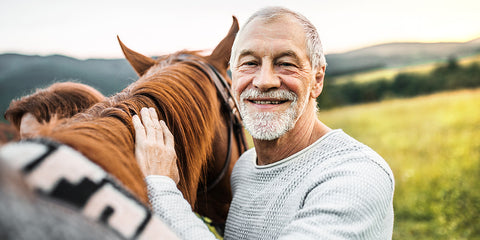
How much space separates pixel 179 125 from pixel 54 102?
964mm

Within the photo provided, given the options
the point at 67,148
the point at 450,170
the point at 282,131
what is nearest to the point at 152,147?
the point at 67,148

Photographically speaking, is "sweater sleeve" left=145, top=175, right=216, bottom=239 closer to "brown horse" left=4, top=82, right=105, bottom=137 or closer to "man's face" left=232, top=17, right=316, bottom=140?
"man's face" left=232, top=17, right=316, bottom=140

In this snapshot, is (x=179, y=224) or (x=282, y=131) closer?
(x=179, y=224)

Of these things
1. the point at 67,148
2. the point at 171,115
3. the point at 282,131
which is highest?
the point at 67,148

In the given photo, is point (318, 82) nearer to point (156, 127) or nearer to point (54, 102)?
point (156, 127)

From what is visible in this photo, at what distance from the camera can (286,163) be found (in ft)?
4.69

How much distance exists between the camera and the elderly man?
1.07 m

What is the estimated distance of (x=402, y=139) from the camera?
23.2 feet

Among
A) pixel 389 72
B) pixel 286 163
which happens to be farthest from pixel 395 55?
pixel 286 163

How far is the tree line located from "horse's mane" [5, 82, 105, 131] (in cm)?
763

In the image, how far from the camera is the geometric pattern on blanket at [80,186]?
2.24ft

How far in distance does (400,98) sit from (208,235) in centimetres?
846

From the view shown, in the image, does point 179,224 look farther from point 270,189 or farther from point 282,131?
point 282,131

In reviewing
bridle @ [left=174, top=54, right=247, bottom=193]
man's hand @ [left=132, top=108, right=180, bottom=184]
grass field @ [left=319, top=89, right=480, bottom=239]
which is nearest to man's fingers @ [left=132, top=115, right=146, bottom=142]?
man's hand @ [left=132, top=108, right=180, bottom=184]
